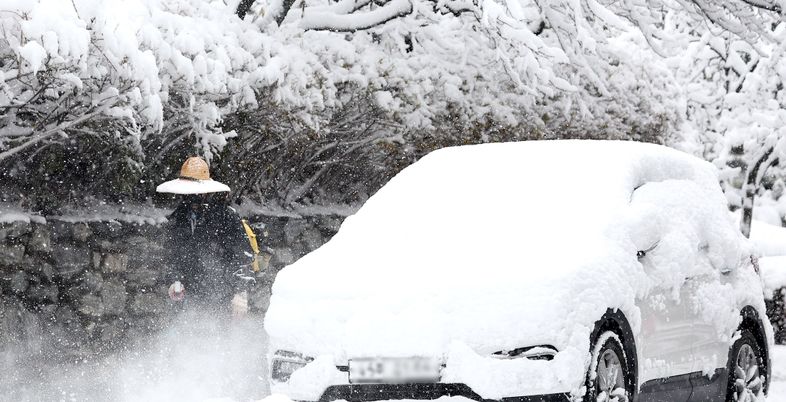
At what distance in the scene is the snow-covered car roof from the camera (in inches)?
228

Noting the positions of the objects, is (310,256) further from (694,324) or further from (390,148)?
(390,148)

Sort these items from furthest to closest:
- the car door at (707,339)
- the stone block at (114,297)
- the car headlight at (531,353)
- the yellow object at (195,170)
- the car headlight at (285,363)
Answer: the stone block at (114,297)
the yellow object at (195,170)
the car door at (707,339)
the car headlight at (285,363)
the car headlight at (531,353)

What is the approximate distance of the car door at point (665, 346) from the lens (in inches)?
253

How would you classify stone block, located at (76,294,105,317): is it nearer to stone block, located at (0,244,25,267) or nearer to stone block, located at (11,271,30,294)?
stone block, located at (11,271,30,294)

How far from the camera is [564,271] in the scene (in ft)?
19.2

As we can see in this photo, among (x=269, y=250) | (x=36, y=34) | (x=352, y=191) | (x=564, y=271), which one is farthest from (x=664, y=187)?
(x=352, y=191)

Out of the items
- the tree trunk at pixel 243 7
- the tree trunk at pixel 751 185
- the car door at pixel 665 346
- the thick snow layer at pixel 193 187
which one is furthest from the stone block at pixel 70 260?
the tree trunk at pixel 751 185

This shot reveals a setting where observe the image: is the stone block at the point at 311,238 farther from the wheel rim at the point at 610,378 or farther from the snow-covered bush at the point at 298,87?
the wheel rim at the point at 610,378

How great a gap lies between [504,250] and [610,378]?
2.72 feet

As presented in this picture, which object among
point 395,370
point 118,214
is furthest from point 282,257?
point 395,370

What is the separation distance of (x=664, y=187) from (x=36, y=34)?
3864 mm

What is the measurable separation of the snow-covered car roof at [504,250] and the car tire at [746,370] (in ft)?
1.89

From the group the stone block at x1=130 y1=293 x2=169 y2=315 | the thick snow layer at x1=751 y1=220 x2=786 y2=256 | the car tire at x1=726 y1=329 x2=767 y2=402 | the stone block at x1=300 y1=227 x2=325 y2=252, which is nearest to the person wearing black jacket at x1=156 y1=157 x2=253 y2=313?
the stone block at x1=130 y1=293 x2=169 y2=315

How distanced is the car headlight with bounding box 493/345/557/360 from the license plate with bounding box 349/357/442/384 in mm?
317
